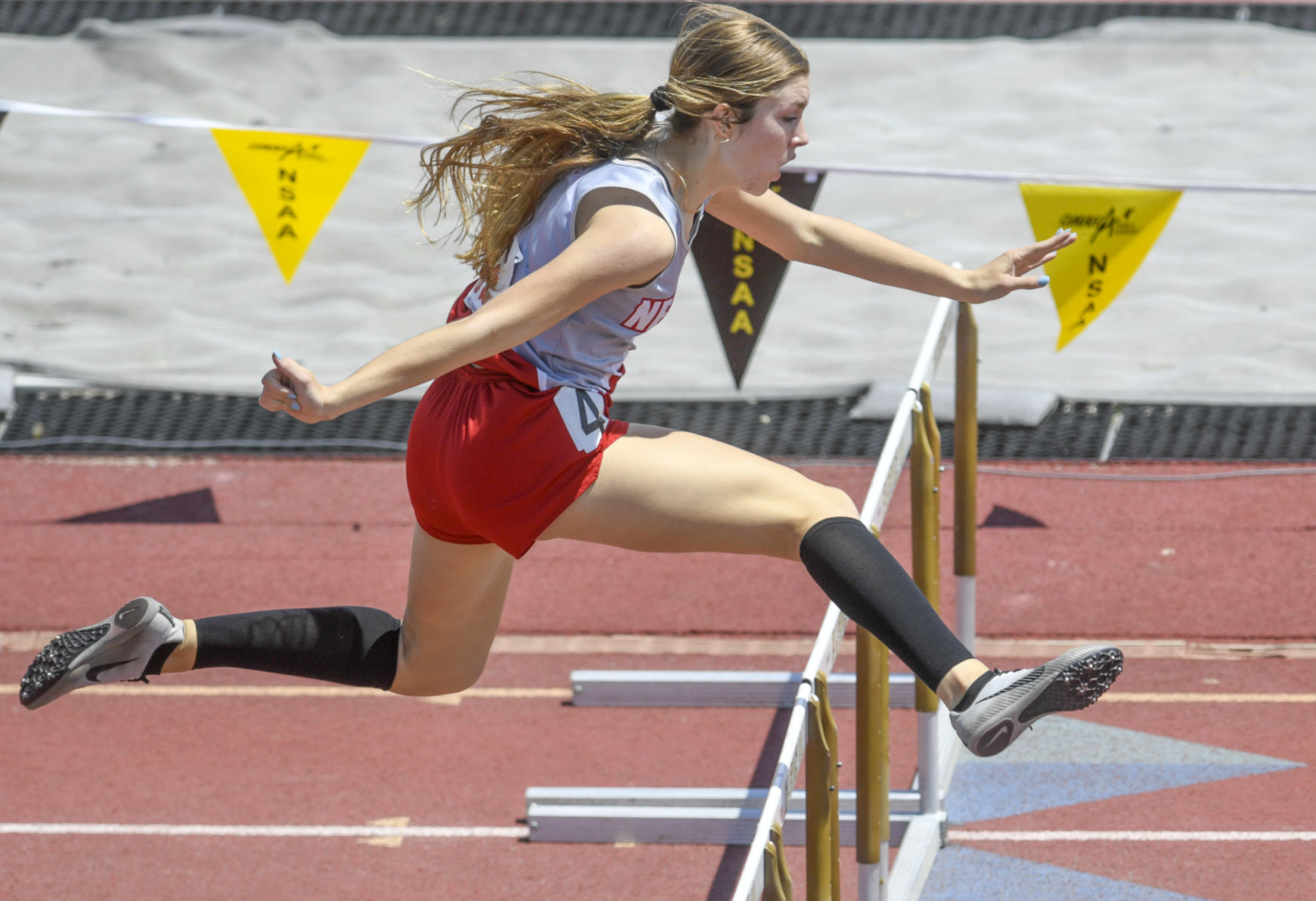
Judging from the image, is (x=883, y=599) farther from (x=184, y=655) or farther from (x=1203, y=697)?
(x=1203, y=697)

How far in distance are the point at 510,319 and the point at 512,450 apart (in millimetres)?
316

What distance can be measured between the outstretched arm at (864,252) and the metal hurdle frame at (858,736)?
0.33 meters

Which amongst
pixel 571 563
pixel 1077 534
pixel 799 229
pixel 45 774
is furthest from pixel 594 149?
pixel 1077 534

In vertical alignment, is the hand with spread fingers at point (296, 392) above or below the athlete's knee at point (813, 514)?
above

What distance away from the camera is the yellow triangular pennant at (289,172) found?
228 inches

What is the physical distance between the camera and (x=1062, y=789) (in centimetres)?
450

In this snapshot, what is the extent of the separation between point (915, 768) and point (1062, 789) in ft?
1.44

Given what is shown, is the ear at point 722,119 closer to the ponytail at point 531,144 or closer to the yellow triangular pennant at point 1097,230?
the ponytail at point 531,144

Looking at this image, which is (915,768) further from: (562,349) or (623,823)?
(562,349)

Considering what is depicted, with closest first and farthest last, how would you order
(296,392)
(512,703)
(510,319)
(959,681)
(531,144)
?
(296,392)
(510,319)
(959,681)
(531,144)
(512,703)

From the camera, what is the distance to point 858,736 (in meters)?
3.22

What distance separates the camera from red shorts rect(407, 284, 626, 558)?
9.02ft

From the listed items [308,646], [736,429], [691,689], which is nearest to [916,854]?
[691,689]

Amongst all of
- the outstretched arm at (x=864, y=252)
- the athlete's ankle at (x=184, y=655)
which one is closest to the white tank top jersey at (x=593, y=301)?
the outstretched arm at (x=864, y=252)
